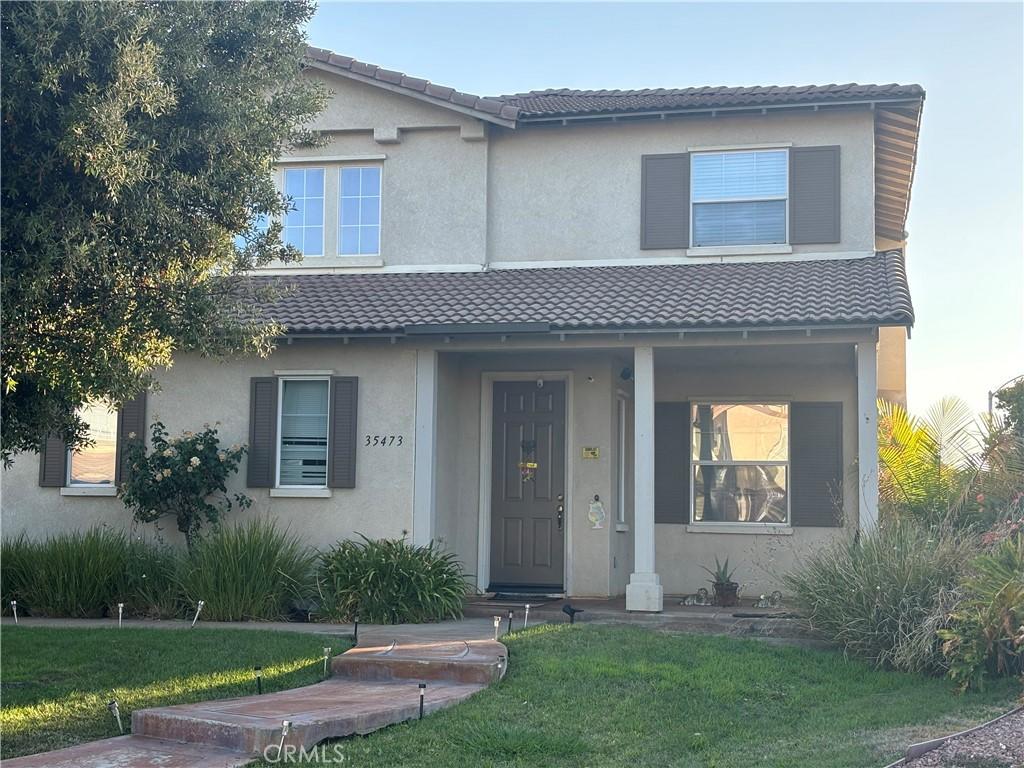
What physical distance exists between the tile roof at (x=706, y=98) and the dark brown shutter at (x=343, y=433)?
13.7 feet

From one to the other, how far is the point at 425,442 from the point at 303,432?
1642mm

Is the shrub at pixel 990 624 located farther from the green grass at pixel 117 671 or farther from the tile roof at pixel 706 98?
the tile roof at pixel 706 98

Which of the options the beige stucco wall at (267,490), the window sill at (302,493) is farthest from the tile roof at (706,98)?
the window sill at (302,493)

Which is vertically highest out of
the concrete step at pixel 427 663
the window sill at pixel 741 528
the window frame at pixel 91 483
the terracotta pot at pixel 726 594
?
the window frame at pixel 91 483

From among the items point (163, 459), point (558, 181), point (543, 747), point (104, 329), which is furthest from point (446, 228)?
point (543, 747)

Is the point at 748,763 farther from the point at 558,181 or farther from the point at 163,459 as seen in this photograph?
the point at 558,181

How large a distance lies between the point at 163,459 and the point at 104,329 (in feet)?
16.8

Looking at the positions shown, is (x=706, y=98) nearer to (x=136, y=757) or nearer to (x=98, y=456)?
(x=98, y=456)

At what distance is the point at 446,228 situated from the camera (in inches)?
593

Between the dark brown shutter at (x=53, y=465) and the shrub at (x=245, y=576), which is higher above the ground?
the dark brown shutter at (x=53, y=465)

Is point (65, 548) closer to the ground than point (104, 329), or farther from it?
closer to the ground

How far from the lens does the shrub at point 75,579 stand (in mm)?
12836

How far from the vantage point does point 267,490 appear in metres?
13.9

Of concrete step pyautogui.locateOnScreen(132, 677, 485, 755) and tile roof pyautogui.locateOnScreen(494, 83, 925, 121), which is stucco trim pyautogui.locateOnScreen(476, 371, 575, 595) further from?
concrete step pyautogui.locateOnScreen(132, 677, 485, 755)
